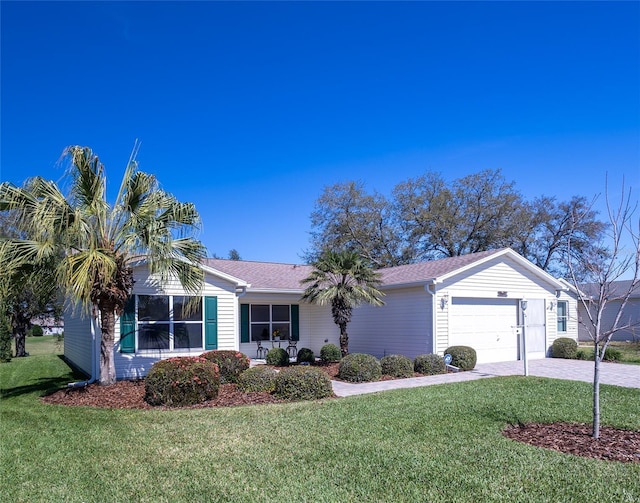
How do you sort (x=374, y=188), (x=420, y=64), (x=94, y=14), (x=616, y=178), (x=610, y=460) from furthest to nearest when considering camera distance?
1. (x=374, y=188)
2. (x=420, y=64)
3. (x=94, y=14)
4. (x=616, y=178)
5. (x=610, y=460)

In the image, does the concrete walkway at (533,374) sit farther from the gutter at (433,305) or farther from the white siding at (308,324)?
the white siding at (308,324)

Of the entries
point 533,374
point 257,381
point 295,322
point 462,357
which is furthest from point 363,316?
point 257,381

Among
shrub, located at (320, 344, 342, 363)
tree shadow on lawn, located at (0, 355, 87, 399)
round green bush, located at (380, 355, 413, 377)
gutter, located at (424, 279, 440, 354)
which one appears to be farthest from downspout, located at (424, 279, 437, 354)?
tree shadow on lawn, located at (0, 355, 87, 399)

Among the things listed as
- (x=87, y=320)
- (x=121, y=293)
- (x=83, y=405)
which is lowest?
(x=83, y=405)

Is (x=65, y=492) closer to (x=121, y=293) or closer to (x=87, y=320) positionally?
(x=121, y=293)

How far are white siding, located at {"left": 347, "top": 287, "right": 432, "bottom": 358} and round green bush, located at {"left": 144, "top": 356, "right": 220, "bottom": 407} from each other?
7825 mm

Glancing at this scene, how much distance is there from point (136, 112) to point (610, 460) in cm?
1312

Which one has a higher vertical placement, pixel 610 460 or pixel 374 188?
pixel 374 188

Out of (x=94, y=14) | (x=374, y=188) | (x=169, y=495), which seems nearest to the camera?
(x=169, y=495)

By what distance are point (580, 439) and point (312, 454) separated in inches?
139

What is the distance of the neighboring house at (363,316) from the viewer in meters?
12.9

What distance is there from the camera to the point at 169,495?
4484mm

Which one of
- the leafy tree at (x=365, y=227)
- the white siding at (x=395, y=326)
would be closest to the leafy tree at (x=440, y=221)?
the leafy tree at (x=365, y=227)

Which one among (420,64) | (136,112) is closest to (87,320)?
(136,112)
